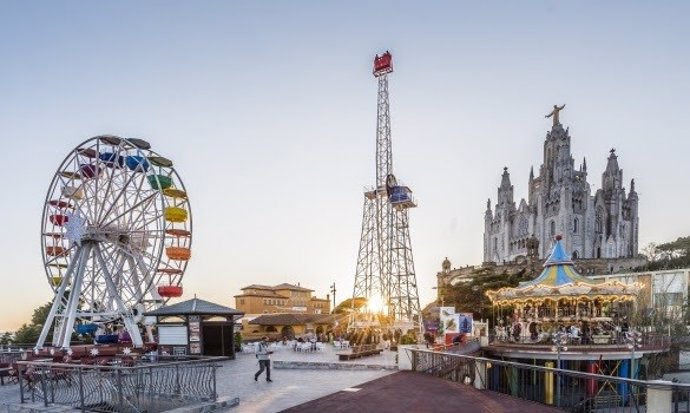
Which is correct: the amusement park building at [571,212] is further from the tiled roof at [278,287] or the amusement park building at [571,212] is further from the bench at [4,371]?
the bench at [4,371]

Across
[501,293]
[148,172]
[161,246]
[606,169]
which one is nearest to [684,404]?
[501,293]

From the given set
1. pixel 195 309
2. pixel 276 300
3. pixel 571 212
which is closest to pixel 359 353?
pixel 195 309

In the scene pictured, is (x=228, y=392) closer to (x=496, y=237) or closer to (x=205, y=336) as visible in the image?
(x=205, y=336)

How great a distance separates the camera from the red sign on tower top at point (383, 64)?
185 feet

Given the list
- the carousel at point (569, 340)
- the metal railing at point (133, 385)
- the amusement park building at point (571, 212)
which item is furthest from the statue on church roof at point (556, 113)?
the metal railing at point (133, 385)

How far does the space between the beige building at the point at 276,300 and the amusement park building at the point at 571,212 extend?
157 ft

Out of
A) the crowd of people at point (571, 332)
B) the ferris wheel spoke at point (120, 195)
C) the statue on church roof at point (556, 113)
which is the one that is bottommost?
the crowd of people at point (571, 332)

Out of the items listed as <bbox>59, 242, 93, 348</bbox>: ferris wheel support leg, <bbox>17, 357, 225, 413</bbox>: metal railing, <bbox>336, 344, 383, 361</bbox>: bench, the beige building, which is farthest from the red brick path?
the beige building

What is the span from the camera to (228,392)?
13484mm

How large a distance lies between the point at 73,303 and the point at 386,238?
33.3 m

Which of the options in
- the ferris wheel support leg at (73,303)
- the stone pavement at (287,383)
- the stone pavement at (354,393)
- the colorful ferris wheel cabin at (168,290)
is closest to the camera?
the stone pavement at (354,393)

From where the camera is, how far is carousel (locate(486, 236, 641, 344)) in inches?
1045

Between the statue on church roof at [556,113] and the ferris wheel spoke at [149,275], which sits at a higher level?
the statue on church roof at [556,113]

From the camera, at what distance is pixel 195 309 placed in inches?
896
